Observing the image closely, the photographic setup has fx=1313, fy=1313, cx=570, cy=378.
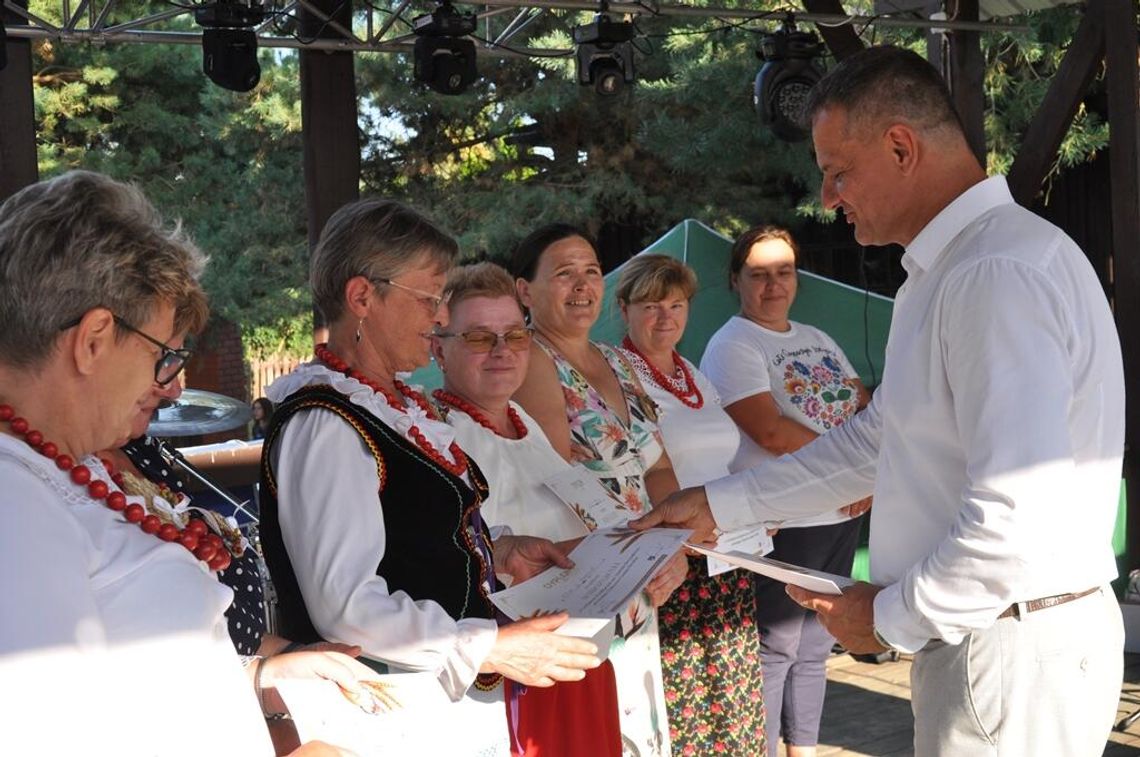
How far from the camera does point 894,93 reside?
216cm

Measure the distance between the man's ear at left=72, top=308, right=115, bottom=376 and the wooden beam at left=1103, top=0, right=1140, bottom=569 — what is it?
5753mm

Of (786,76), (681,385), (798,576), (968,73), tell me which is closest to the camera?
(798,576)

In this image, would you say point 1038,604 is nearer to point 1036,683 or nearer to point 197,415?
point 1036,683

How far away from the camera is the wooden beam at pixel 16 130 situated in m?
5.33

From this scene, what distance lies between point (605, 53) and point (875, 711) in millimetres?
3378

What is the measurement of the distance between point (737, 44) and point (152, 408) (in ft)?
36.9

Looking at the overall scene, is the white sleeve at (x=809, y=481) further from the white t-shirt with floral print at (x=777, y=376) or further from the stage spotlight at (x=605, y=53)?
the stage spotlight at (x=605, y=53)

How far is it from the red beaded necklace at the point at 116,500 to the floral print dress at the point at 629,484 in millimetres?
1612

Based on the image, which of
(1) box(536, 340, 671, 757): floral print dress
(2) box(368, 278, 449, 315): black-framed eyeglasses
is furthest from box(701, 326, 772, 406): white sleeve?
(2) box(368, 278, 449, 315): black-framed eyeglasses

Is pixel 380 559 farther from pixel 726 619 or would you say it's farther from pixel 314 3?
pixel 314 3

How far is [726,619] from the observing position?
3.73m

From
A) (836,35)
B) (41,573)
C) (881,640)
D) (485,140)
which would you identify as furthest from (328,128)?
(485,140)

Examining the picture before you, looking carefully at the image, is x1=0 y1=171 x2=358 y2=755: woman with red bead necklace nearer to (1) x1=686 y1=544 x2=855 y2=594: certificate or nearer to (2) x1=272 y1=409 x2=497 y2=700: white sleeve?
(2) x1=272 y1=409 x2=497 y2=700: white sleeve

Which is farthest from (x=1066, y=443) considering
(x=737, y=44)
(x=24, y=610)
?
(x=737, y=44)
